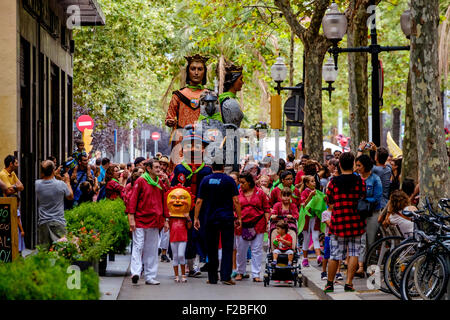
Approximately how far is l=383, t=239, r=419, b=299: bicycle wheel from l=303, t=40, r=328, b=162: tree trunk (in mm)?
13968

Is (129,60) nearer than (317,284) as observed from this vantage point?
No

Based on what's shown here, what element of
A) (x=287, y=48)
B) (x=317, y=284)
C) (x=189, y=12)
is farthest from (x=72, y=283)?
(x=287, y=48)

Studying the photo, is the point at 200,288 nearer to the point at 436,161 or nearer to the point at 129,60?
the point at 436,161

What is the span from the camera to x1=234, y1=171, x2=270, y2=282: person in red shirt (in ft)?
51.9

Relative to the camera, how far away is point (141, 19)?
36.2 meters

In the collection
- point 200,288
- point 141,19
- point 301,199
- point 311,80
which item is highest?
point 141,19

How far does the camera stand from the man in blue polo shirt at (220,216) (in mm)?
15047

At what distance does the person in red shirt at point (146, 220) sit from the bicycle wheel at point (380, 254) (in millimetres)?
3349

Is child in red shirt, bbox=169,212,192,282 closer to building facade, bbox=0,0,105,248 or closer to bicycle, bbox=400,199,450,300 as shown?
building facade, bbox=0,0,105,248

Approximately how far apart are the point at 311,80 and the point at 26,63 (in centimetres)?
783

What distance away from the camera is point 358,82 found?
22125mm

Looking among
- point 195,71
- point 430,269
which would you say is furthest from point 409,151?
point 430,269

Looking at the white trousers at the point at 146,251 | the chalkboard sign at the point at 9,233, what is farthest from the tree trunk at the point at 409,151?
the chalkboard sign at the point at 9,233

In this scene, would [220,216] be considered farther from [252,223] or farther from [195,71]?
[195,71]
